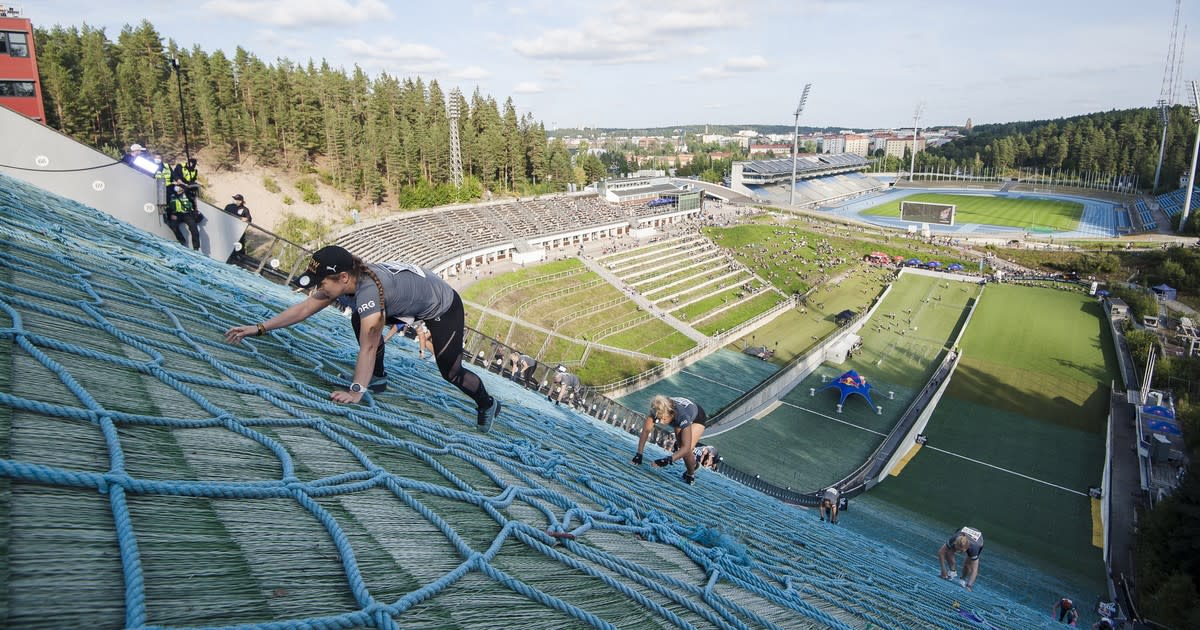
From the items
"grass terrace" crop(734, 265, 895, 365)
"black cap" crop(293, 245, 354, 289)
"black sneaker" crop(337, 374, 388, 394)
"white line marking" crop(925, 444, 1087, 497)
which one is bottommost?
"white line marking" crop(925, 444, 1087, 497)

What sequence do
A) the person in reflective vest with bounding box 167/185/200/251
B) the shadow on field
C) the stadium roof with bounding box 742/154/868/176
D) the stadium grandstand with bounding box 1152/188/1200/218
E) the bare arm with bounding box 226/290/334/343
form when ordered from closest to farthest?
the bare arm with bounding box 226/290/334/343
the person in reflective vest with bounding box 167/185/200/251
the shadow on field
the stadium grandstand with bounding box 1152/188/1200/218
the stadium roof with bounding box 742/154/868/176

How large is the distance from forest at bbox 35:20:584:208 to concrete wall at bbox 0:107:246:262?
2616cm

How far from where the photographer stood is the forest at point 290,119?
32719mm

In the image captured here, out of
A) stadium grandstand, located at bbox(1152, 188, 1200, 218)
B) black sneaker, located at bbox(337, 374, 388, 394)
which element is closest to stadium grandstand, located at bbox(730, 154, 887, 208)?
stadium grandstand, located at bbox(1152, 188, 1200, 218)

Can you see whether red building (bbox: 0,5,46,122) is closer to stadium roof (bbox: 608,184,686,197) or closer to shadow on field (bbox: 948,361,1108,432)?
shadow on field (bbox: 948,361,1108,432)

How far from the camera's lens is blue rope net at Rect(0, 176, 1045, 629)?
1.33 metres

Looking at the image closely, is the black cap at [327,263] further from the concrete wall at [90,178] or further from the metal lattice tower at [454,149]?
the metal lattice tower at [454,149]

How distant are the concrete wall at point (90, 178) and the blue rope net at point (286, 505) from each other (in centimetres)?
417

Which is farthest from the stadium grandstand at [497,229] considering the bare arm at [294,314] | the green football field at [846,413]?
the bare arm at [294,314]

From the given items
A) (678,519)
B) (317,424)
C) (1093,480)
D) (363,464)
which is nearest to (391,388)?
(317,424)

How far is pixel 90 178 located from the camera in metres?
8.14

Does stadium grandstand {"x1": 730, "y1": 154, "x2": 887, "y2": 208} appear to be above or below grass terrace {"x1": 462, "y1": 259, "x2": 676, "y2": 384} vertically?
above

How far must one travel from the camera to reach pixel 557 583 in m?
2.09

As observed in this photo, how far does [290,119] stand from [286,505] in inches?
1781
